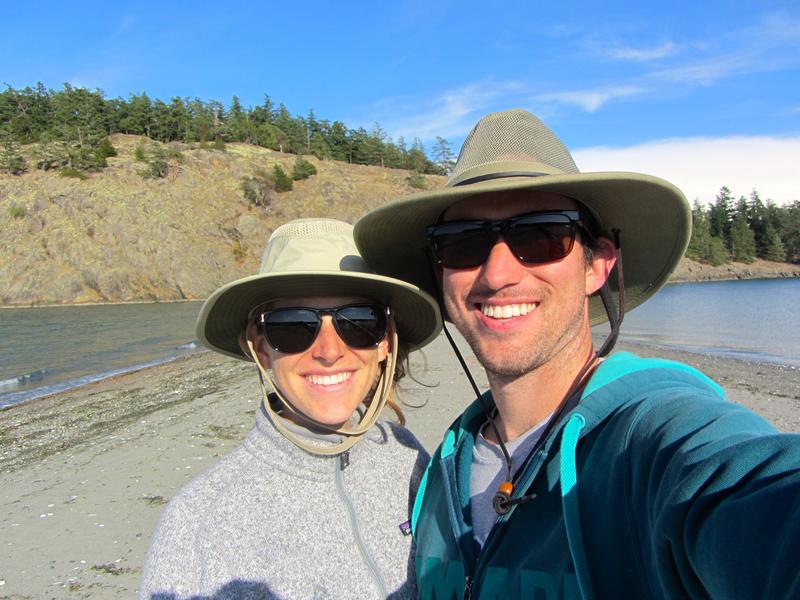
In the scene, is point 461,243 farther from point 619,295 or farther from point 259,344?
point 259,344

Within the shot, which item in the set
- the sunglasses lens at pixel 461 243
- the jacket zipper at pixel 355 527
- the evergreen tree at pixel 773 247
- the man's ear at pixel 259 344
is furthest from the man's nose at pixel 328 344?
the evergreen tree at pixel 773 247

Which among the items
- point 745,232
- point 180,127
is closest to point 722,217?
point 745,232

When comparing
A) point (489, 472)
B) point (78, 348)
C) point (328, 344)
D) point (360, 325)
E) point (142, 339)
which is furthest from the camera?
point (142, 339)

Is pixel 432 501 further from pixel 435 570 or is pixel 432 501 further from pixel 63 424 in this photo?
pixel 63 424

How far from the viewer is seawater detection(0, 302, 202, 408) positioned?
16500 millimetres

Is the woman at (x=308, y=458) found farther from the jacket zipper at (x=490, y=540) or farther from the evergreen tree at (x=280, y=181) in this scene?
the evergreen tree at (x=280, y=181)

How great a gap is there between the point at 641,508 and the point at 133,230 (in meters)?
63.5

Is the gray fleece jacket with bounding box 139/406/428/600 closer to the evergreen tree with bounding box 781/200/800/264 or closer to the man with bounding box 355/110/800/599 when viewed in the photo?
the man with bounding box 355/110/800/599

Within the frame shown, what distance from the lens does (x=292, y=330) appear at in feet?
7.16

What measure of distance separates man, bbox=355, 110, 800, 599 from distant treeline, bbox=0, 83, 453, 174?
78.5 m

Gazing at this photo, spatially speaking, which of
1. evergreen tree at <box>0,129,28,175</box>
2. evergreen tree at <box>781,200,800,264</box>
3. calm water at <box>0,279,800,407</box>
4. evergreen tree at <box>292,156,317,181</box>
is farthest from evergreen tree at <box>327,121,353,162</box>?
evergreen tree at <box>781,200,800,264</box>

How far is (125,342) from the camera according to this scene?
82.0 ft

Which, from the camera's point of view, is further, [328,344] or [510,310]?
[328,344]

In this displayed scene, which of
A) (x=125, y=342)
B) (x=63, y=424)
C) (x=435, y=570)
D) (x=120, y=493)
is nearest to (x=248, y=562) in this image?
(x=435, y=570)
